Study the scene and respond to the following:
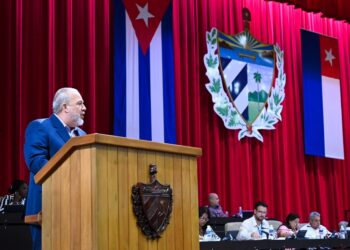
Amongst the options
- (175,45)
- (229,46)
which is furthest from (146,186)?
(229,46)

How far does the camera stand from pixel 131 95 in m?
10.1

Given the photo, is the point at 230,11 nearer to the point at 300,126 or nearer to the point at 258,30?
the point at 258,30

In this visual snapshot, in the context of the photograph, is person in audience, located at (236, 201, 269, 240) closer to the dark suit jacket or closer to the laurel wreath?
the dark suit jacket

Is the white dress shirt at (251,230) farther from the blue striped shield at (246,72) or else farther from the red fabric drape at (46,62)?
the blue striped shield at (246,72)

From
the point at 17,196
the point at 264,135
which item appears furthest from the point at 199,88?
the point at 17,196

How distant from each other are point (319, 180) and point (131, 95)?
4.94m

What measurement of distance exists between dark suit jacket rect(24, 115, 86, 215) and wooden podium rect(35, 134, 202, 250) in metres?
0.26

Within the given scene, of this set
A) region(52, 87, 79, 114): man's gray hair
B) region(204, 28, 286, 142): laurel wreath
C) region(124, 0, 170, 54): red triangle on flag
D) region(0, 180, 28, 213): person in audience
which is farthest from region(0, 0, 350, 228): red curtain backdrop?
region(52, 87, 79, 114): man's gray hair

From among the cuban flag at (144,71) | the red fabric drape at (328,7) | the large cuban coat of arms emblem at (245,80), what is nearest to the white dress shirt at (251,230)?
the cuban flag at (144,71)

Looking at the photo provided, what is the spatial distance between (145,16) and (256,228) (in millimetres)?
4563

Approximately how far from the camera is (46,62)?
937 centimetres

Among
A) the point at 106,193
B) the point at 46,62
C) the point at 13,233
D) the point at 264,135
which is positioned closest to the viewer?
the point at 106,193

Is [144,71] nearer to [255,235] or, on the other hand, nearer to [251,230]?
[251,230]

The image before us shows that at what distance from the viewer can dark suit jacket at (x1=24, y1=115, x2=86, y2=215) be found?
10.1 feet
